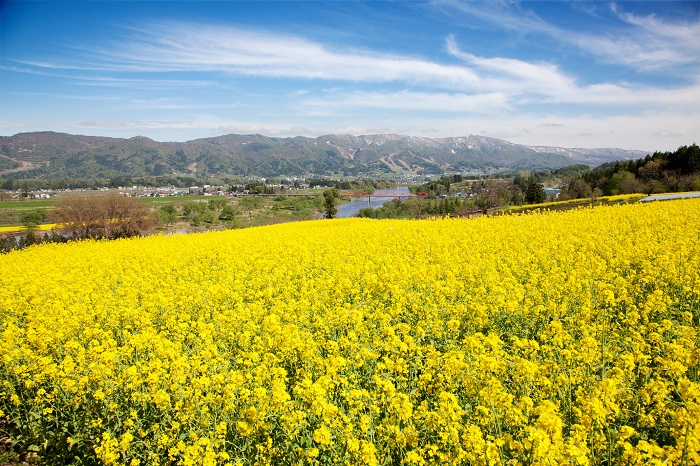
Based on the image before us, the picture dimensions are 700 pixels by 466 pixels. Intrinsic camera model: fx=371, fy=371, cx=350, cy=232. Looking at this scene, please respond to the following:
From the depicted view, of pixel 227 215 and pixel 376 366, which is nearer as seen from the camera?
pixel 376 366

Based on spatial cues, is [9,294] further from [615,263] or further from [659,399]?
[615,263]

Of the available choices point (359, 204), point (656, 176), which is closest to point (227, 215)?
point (359, 204)

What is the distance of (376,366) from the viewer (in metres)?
4.95

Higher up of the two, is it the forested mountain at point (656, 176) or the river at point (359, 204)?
the forested mountain at point (656, 176)

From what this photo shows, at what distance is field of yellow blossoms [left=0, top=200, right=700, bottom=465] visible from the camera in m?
3.51

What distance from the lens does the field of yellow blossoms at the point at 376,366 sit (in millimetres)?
3506

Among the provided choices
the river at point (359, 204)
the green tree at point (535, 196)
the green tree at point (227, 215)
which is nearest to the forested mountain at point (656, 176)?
the green tree at point (535, 196)

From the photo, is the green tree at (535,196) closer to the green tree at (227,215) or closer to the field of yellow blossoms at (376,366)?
the field of yellow blossoms at (376,366)

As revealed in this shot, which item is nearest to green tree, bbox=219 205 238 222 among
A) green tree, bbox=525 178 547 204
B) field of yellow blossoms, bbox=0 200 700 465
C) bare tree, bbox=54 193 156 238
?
bare tree, bbox=54 193 156 238

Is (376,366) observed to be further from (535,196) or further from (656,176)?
(656,176)

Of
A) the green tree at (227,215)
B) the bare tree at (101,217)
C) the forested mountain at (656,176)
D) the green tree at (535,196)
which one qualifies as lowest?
the green tree at (227,215)

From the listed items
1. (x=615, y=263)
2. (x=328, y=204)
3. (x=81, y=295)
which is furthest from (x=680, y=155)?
(x=81, y=295)

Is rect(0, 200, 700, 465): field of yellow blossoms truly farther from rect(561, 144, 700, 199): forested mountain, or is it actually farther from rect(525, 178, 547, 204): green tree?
rect(525, 178, 547, 204): green tree

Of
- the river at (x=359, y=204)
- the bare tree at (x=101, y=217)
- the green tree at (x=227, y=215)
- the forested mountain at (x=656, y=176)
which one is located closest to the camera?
the bare tree at (x=101, y=217)
